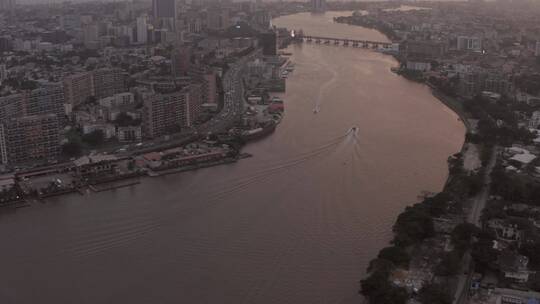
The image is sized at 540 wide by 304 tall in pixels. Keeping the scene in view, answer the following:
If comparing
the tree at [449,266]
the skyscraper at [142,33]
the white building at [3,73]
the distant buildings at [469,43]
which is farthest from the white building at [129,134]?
the distant buildings at [469,43]

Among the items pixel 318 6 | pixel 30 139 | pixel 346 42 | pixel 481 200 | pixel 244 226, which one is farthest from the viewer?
pixel 318 6

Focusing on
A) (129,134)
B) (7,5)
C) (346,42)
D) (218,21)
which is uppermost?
(7,5)

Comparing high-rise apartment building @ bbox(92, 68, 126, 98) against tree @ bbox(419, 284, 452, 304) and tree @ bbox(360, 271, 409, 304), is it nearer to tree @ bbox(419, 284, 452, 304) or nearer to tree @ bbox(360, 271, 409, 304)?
tree @ bbox(360, 271, 409, 304)

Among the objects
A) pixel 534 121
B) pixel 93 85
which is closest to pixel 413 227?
pixel 534 121

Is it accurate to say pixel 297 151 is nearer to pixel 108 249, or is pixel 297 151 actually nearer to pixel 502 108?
pixel 108 249

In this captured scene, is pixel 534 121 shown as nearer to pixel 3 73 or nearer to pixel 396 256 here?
pixel 396 256

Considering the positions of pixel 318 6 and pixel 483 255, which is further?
pixel 318 6
